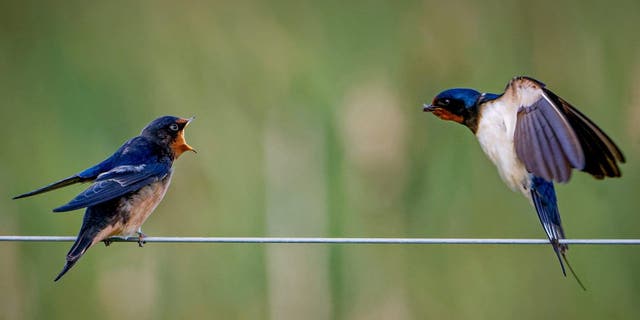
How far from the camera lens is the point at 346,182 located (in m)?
3.48

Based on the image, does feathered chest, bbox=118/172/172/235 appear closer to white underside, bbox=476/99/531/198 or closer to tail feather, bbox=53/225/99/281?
tail feather, bbox=53/225/99/281

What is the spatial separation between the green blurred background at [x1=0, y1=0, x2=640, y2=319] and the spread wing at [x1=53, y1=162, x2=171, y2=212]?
0.82 meters

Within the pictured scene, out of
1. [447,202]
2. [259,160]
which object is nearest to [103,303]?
[259,160]

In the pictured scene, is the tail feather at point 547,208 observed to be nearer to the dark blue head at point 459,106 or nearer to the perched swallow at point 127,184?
the dark blue head at point 459,106

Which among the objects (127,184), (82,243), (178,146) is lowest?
(82,243)

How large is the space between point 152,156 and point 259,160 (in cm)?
103

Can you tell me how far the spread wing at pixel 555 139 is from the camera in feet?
6.49

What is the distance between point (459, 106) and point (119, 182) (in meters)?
0.98

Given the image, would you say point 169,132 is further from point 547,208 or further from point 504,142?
point 547,208

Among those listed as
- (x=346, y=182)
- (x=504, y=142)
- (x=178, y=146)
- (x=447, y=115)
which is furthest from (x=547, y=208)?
(x=346, y=182)

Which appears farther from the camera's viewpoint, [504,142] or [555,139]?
→ [504,142]

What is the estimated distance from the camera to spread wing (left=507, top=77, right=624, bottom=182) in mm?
1978

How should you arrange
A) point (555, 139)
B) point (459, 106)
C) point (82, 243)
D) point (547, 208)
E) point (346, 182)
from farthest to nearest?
point (346, 182), point (459, 106), point (547, 208), point (82, 243), point (555, 139)

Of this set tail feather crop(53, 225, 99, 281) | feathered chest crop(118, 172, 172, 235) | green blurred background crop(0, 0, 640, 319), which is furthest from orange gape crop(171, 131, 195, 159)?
green blurred background crop(0, 0, 640, 319)
